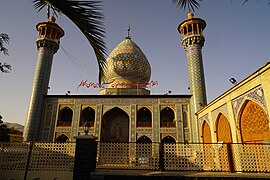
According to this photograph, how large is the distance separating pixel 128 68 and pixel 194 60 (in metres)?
6.82

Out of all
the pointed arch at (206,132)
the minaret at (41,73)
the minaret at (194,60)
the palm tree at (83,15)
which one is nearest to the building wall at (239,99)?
the pointed arch at (206,132)

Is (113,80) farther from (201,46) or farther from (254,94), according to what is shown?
(254,94)

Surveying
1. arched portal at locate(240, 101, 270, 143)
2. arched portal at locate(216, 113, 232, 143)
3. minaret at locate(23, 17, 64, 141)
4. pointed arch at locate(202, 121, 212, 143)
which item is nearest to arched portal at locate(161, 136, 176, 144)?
pointed arch at locate(202, 121, 212, 143)

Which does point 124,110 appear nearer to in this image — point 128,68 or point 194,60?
point 128,68

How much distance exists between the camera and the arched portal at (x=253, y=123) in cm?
618

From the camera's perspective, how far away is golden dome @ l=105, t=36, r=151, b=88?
1864 centimetres

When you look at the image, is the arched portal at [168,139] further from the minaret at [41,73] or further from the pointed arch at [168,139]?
the minaret at [41,73]

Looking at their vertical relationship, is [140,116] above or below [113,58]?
below

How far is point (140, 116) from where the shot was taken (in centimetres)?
1623

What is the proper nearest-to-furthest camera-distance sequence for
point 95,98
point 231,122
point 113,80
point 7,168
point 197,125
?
point 7,168, point 231,122, point 197,125, point 95,98, point 113,80

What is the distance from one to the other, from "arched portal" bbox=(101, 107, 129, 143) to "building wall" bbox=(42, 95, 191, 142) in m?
0.99

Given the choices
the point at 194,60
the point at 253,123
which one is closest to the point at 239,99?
the point at 253,123

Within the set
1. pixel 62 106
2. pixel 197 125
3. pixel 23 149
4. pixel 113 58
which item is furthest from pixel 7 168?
pixel 113 58

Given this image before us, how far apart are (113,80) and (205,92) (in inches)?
366
